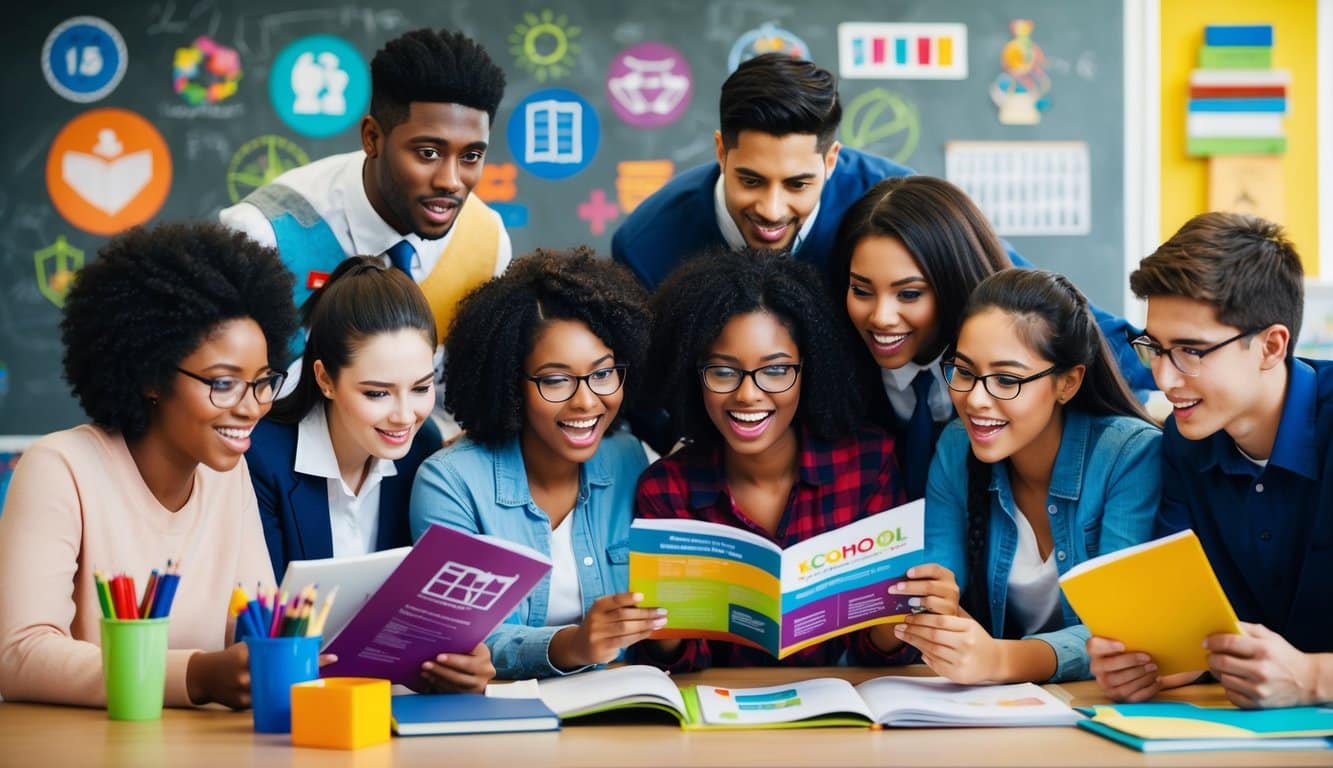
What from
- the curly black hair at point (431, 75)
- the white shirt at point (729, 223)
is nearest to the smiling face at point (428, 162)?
the curly black hair at point (431, 75)

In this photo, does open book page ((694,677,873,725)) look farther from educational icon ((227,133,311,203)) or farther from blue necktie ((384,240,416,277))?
educational icon ((227,133,311,203))

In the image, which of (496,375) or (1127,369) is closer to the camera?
(496,375)

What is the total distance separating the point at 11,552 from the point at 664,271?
70.2 inches

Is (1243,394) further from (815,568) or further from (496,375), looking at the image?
(496,375)

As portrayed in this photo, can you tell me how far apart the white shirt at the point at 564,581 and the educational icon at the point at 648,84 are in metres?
2.46

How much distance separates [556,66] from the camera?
4641mm

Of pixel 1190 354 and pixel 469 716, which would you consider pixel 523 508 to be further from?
pixel 1190 354

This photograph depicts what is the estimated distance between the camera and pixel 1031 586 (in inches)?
94.9

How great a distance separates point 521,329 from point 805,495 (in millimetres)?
656

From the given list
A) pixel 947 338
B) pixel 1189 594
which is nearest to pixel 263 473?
pixel 947 338

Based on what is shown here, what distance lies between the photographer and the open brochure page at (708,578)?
6.50ft

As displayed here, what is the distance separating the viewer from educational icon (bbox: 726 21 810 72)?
183 inches

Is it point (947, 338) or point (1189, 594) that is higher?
point (947, 338)

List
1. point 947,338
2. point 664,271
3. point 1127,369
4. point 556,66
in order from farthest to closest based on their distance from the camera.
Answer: point 556,66 < point 664,271 < point 1127,369 < point 947,338
